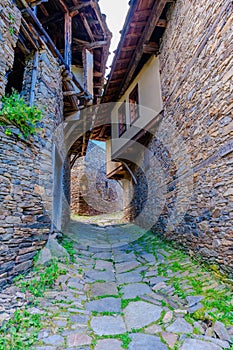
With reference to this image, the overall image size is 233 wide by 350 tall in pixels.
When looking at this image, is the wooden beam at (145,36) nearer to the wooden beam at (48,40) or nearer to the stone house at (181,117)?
the stone house at (181,117)

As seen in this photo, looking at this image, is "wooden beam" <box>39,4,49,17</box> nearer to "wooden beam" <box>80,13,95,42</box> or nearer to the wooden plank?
the wooden plank

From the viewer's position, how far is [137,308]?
2793mm

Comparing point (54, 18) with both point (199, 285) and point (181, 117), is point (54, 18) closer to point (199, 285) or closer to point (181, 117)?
point (181, 117)

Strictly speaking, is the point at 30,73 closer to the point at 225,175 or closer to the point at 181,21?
the point at 181,21

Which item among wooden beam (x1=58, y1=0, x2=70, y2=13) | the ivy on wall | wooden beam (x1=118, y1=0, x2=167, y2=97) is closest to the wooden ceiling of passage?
wooden beam (x1=118, y1=0, x2=167, y2=97)

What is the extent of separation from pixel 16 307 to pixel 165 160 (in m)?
4.52

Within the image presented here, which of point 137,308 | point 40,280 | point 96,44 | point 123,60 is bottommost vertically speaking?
point 137,308

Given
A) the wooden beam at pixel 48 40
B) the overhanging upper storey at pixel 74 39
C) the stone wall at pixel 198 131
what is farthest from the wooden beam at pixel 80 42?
the stone wall at pixel 198 131

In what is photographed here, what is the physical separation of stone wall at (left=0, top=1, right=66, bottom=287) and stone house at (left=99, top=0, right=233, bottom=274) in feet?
9.24

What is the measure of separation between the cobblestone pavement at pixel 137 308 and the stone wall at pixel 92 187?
8635 millimetres

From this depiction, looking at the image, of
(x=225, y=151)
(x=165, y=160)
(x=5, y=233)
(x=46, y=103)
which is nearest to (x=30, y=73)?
(x=46, y=103)

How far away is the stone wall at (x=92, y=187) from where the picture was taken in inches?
506

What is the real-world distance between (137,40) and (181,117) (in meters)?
3.59

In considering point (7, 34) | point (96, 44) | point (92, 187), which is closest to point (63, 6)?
point (96, 44)
